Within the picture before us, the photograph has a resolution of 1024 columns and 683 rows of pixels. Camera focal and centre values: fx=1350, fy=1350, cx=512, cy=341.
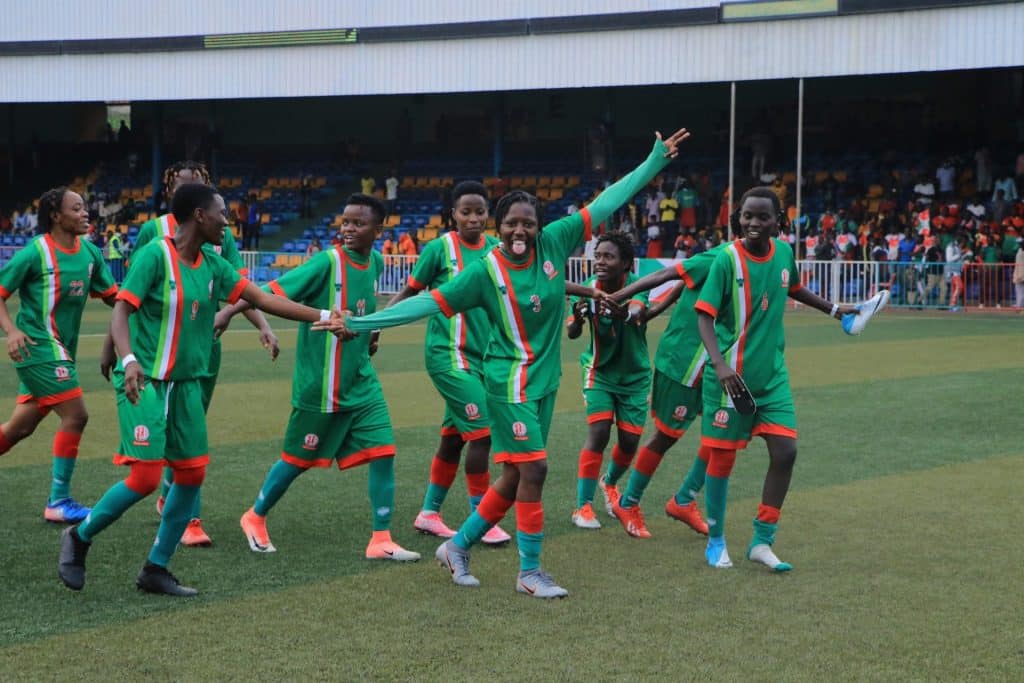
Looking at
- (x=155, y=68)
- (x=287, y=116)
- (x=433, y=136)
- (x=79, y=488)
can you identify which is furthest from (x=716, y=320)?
(x=287, y=116)

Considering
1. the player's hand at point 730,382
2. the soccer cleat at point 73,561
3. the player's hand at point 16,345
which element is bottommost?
the soccer cleat at point 73,561

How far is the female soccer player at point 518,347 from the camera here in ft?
20.4

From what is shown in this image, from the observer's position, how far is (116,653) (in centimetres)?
515

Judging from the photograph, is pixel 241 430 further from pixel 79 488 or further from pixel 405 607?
pixel 405 607

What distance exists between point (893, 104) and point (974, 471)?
26.9m

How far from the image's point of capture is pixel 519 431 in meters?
6.24

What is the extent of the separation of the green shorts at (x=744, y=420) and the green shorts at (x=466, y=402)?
128 centimetres

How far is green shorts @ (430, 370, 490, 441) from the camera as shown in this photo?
7367 millimetres

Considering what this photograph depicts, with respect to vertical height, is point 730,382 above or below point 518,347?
below

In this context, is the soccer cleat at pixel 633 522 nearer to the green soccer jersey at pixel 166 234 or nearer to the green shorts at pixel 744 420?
the green shorts at pixel 744 420

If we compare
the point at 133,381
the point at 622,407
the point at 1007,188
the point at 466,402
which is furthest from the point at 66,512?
the point at 1007,188

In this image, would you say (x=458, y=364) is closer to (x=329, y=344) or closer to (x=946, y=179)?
(x=329, y=344)

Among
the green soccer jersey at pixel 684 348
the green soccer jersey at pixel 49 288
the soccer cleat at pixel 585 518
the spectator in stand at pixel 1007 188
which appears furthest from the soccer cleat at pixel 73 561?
the spectator in stand at pixel 1007 188

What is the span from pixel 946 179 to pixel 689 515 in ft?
80.2
